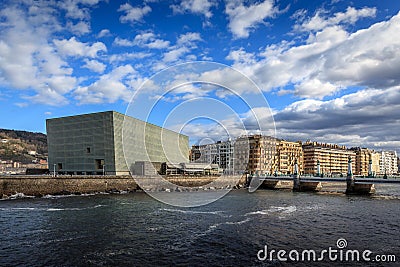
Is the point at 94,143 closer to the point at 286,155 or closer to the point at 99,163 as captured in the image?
the point at 99,163

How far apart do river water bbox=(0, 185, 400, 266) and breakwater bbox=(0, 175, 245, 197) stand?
63.6ft

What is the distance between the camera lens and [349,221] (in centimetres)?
3594

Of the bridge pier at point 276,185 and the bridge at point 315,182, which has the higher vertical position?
the bridge at point 315,182

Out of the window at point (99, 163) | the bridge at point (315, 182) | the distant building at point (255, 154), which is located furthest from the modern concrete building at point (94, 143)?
the distant building at point (255, 154)

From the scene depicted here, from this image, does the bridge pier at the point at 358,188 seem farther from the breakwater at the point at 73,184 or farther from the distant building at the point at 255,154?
the distant building at the point at 255,154

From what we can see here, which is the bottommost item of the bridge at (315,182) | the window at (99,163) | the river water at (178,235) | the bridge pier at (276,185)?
the bridge pier at (276,185)

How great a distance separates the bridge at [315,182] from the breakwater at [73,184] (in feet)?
83.7

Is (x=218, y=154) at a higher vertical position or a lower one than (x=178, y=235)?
higher

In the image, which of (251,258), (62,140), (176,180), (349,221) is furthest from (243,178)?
(251,258)

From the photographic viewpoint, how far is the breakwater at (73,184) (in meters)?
59.8

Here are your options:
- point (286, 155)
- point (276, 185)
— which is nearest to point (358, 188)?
point (276, 185)

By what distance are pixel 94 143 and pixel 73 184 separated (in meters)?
19.5

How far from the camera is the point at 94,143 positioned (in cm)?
8550

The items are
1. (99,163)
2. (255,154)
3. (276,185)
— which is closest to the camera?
(99,163)
